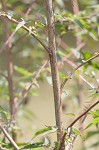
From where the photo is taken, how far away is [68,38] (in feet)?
12.9

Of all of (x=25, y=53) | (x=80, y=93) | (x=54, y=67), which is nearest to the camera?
(x=54, y=67)

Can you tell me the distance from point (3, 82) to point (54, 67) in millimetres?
876

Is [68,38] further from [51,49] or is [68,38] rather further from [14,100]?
[51,49]

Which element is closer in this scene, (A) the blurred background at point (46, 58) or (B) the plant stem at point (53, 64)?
(B) the plant stem at point (53, 64)

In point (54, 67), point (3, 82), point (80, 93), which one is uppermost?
point (54, 67)

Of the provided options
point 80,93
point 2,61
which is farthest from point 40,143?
point 2,61

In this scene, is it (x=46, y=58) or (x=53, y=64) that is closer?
(x=53, y=64)

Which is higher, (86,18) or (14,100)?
(86,18)

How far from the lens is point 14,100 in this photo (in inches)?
62.5

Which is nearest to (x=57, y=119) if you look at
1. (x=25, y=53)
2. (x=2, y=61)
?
(x=25, y=53)

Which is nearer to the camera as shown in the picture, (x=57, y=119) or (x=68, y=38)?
(x=57, y=119)

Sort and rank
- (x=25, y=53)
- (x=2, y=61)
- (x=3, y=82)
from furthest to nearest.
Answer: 1. (x=2, y=61)
2. (x=25, y=53)
3. (x=3, y=82)

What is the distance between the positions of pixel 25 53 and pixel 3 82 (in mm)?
689

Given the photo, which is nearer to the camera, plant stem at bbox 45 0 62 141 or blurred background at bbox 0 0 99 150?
plant stem at bbox 45 0 62 141
